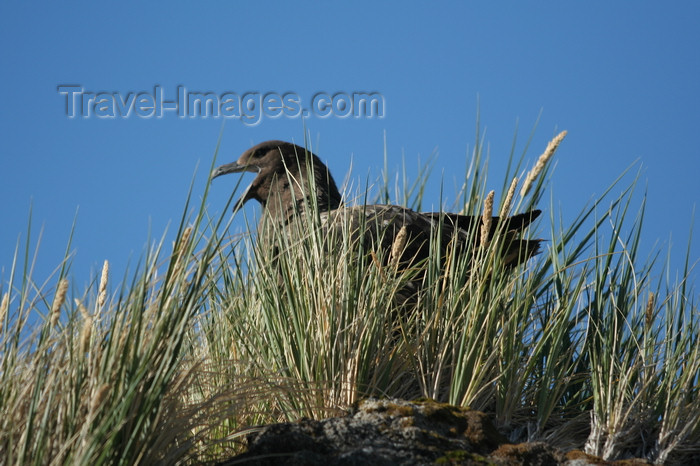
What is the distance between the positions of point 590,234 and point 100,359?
2877mm

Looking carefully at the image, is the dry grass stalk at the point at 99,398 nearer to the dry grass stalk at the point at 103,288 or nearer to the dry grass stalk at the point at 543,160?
the dry grass stalk at the point at 103,288

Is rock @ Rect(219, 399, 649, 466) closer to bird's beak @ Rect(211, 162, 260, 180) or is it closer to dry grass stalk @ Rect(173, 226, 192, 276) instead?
dry grass stalk @ Rect(173, 226, 192, 276)

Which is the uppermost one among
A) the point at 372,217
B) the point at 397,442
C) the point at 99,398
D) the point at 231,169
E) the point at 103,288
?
the point at 231,169

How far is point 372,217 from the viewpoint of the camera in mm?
4551

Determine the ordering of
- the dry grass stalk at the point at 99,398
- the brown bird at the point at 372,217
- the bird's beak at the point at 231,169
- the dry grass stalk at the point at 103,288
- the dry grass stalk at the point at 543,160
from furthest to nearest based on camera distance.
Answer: the bird's beak at the point at 231,169 → the brown bird at the point at 372,217 → the dry grass stalk at the point at 543,160 → the dry grass stalk at the point at 103,288 → the dry grass stalk at the point at 99,398

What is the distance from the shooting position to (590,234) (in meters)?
4.27

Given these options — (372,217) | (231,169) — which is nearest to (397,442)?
(372,217)

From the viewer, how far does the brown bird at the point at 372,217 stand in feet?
12.5

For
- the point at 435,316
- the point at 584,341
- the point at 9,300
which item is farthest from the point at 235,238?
the point at 584,341

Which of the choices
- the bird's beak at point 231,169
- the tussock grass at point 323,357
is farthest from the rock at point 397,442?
the bird's beak at point 231,169

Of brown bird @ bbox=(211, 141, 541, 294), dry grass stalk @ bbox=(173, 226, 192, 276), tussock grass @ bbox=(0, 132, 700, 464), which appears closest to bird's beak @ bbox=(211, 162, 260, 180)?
brown bird @ bbox=(211, 141, 541, 294)

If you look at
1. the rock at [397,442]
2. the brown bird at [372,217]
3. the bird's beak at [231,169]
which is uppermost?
the bird's beak at [231,169]

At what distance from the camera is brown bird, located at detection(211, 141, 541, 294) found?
3820mm

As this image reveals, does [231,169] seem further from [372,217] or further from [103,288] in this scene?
[103,288]
